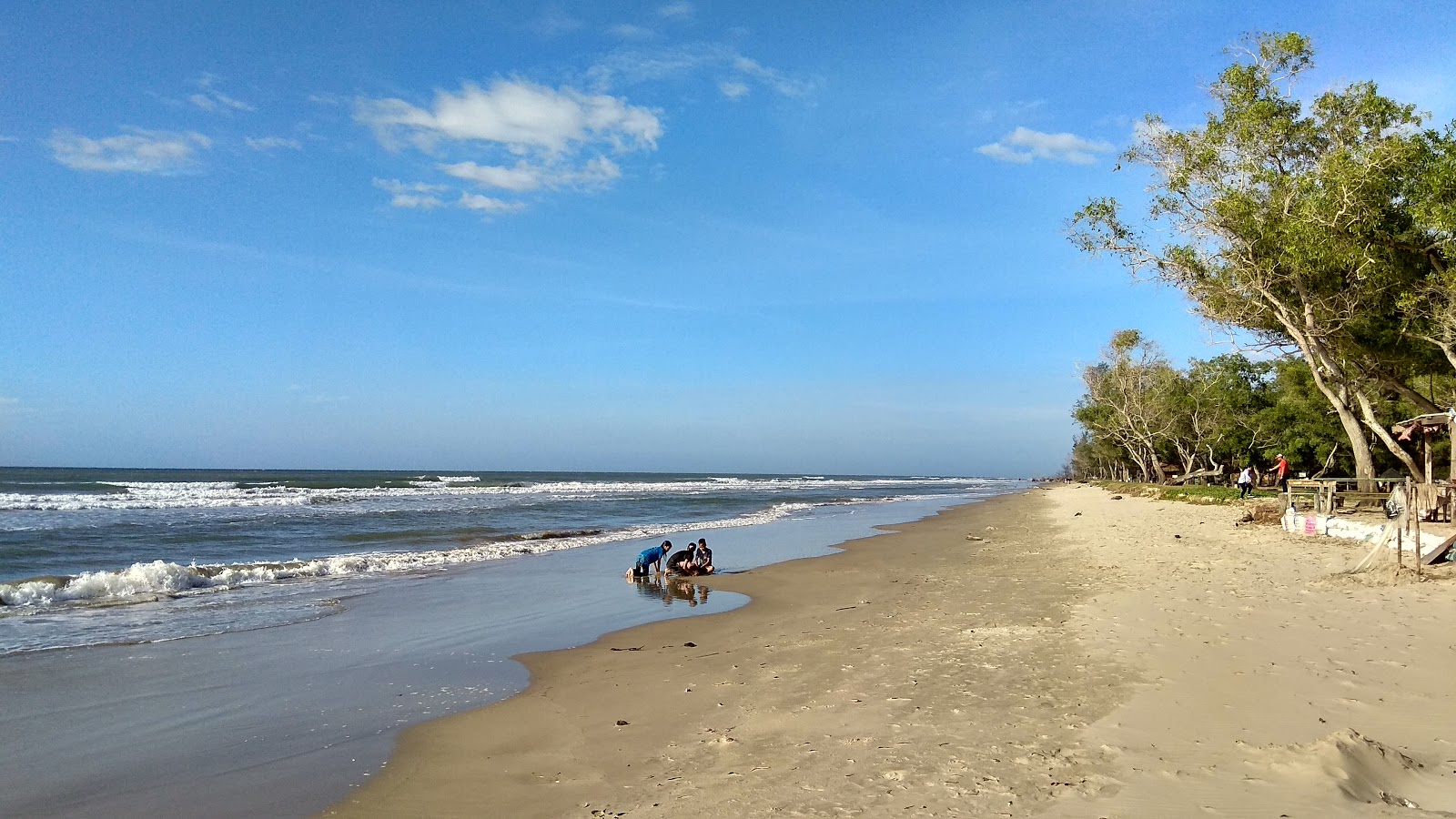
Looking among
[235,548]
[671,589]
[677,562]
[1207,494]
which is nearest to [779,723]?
[671,589]

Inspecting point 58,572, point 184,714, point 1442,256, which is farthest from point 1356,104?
point 58,572

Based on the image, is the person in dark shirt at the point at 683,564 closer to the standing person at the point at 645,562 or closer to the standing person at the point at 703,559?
the standing person at the point at 703,559

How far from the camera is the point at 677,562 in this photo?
16438 mm

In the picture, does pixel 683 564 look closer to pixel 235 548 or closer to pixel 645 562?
pixel 645 562

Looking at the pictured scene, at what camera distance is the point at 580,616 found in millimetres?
11641

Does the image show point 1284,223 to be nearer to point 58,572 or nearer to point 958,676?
point 958,676

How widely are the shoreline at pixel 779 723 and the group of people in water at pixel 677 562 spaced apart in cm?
480

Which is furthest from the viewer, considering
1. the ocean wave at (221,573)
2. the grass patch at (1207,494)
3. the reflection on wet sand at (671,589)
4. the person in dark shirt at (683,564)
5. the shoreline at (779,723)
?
the grass patch at (1207,494)

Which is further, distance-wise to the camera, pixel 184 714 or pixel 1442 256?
pixel 1442 256

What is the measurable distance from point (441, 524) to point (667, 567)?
15751 millimetres

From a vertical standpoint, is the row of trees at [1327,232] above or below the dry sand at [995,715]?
above

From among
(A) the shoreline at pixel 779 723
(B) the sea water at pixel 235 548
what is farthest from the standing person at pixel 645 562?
(B) the sea water at pixel 235 548

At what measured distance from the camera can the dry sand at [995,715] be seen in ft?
14.3

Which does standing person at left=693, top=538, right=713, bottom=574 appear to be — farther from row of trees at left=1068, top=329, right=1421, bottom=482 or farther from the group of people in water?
row of trees at left=1068, top=329, right=1421, bottom=482
